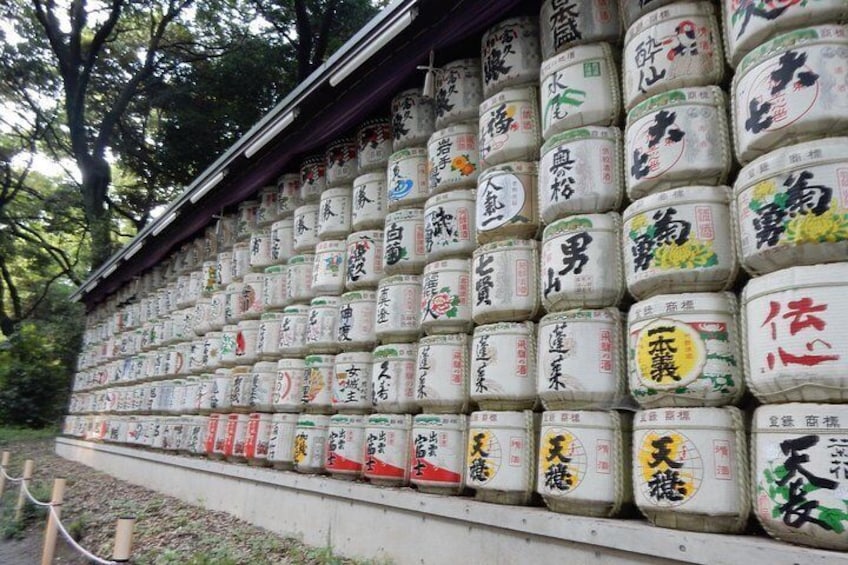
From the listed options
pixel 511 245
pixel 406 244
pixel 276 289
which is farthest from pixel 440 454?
pixel 276 289

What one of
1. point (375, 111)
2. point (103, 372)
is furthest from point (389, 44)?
point (103, 372)

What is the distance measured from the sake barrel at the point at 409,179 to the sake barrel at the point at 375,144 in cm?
64

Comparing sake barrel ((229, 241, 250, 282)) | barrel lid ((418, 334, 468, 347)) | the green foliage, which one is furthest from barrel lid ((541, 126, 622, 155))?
the green foliage

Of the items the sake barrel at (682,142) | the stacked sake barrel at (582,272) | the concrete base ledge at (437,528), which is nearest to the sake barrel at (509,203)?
Result: the stacked sake barrel at (582,272)

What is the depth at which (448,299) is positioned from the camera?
507 centimetres

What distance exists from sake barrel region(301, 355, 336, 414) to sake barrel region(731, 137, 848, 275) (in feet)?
14.4

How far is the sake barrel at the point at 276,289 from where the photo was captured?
7.94m

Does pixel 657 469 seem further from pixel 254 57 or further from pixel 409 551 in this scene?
pixel 254 57

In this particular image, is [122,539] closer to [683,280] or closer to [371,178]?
[683,280]

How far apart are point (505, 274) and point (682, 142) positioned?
1.51 m

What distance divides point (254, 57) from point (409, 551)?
17260mm

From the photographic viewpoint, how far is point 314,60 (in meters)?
18.5

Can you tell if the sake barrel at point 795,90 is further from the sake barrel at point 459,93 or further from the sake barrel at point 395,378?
the sake barrel at point 395,378

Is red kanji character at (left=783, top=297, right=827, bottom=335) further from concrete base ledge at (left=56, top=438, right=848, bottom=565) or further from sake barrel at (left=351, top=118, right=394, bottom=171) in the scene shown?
sake barrel at (left=351, top=118, right=394, bottom=171)
